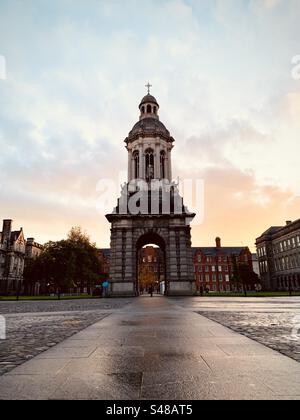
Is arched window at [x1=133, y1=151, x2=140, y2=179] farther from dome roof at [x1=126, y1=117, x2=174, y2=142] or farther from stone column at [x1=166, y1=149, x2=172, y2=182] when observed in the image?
stone column at [x1=166, y1=149, x2=172, y2=182]

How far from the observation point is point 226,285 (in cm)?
9700

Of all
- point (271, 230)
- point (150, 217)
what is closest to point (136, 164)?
point (150, 217)

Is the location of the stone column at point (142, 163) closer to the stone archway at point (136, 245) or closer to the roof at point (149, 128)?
the roof at point (149, 128)

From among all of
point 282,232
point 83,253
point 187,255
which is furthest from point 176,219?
point 282,232

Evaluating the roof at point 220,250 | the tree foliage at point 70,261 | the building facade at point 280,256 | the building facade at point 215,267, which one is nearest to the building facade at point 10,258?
the tree foliage at point 70,261

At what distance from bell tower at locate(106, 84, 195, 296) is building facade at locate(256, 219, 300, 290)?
3819 centimetres

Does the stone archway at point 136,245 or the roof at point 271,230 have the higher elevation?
the roof at point 271,230

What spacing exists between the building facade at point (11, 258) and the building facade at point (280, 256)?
6314cm

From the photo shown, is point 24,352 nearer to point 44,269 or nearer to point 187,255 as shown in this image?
point 187,255

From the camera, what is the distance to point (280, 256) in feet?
251

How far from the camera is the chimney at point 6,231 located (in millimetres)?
70312

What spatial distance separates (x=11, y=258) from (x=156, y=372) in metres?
74.9

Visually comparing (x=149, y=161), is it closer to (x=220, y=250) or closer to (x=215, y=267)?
→ (x=215, y=267)
